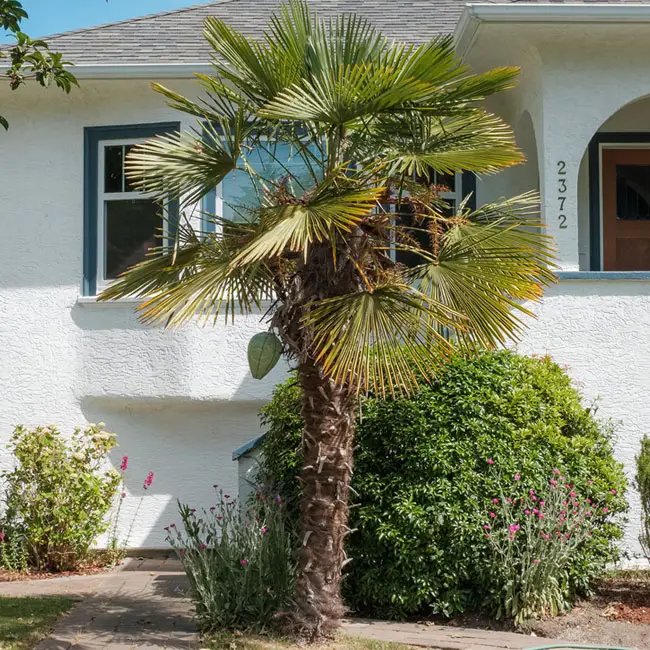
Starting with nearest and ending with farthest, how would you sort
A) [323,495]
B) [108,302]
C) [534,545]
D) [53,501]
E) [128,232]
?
[323,495]
[534,545]
[53,501]
[108,302]
[128,232]

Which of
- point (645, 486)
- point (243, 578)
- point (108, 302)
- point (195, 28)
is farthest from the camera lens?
point (195, 28)

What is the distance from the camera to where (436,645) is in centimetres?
→ 627

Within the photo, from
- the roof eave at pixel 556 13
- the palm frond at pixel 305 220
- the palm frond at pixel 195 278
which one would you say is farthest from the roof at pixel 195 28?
the palm frond at pixel 305 220

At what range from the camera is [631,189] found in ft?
37.7

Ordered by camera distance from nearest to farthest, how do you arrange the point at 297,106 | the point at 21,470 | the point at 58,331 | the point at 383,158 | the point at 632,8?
the point at 297,106 → the point at 383,158 → the point at 632,8 → the point at 21,470 → the point at 58,331

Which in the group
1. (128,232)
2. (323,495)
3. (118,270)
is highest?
(128,232)

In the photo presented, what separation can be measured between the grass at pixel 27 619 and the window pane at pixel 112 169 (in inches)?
184

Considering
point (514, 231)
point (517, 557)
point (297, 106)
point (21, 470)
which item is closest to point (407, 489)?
point (517, 557)

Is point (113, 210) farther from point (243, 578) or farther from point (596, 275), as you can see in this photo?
point (243, 578)


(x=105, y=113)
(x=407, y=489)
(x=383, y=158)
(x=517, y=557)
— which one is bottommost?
(x=517, y=557)

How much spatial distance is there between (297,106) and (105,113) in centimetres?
519

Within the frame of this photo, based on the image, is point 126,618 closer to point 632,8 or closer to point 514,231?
point 514,231

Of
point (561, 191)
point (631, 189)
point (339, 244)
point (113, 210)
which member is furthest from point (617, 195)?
point (339, 244)

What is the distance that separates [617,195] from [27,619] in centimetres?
796
